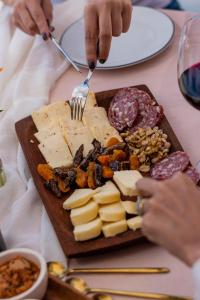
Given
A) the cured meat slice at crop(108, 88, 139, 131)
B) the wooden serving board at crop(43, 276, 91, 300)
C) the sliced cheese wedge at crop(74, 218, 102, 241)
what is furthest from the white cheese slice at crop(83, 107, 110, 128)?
the wooden serving board at crop(43, 276, 91, 300)

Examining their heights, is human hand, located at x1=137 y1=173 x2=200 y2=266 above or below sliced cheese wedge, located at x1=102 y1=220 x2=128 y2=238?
above

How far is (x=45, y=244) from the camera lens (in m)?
0.95

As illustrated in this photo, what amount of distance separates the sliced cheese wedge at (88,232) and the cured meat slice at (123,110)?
13.1 inches

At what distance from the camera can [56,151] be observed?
1122 millimetres

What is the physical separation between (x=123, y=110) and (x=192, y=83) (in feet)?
Answer: 0.91

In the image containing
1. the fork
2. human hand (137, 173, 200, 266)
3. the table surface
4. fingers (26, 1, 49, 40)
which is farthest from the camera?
fingers (26, 1, 49, 40)

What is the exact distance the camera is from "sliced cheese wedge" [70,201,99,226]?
932 millimetres

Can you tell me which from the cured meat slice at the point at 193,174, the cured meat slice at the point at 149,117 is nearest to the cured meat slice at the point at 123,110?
the cured meat slice at the point at 149,117

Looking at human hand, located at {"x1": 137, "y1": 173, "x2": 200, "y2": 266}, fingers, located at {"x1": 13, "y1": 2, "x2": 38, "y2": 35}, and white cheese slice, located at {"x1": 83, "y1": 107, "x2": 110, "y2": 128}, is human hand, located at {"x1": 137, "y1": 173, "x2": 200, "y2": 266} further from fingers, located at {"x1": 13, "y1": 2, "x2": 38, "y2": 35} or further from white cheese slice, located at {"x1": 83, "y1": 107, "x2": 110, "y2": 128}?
fingers, located at {"x1": 13, "y1": 2, "x2": 38, "y2": 35}

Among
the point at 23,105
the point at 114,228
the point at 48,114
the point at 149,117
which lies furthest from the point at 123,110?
the point at 114,228

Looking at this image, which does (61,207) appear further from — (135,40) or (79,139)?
(135,40)

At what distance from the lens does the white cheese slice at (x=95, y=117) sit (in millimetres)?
1198

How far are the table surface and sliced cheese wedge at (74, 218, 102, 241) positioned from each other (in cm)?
4

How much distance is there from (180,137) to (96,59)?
296 mm
